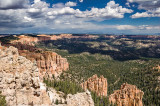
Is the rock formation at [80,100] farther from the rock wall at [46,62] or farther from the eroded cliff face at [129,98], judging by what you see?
the rock wall at [46,62]

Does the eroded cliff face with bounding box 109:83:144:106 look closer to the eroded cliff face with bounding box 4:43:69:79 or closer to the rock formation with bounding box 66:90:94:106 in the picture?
the rock formation with bounding box 66:90:94:106

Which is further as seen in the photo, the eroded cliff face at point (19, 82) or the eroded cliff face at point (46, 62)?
the eroded cliff face at point (46, 62)

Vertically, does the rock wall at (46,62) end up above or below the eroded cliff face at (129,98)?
above

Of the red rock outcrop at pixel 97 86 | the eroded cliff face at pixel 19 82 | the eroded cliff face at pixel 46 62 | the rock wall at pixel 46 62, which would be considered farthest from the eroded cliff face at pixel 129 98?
the eroded cliff face at pixel 19 82

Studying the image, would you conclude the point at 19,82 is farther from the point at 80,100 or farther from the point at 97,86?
the point at 97,86

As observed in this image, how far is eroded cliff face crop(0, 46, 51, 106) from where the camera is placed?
27047 mm

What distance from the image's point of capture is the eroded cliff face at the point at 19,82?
2705 cm

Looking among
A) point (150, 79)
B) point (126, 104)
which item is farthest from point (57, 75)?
point (150, 79)

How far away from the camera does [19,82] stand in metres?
28.6

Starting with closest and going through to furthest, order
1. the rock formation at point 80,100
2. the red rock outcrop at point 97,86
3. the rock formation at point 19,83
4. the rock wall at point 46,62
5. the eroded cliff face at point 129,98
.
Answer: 1. the rock formation at point 19,83
2. the rock formation at point 80,100
3. the eroded cliff face at point 129,98
4. the red rock outcrop at point 97,86
5. the rock wall at point 46,62

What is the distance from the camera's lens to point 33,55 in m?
94.0

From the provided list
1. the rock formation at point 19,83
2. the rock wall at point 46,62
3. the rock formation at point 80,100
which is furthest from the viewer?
the rock wall at point 46,62

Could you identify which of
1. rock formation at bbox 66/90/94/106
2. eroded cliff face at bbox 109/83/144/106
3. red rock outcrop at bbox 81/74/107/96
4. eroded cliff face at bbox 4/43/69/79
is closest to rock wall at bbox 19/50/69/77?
eroded cliff face at bbox 4/43/69/79

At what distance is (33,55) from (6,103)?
233 feet
